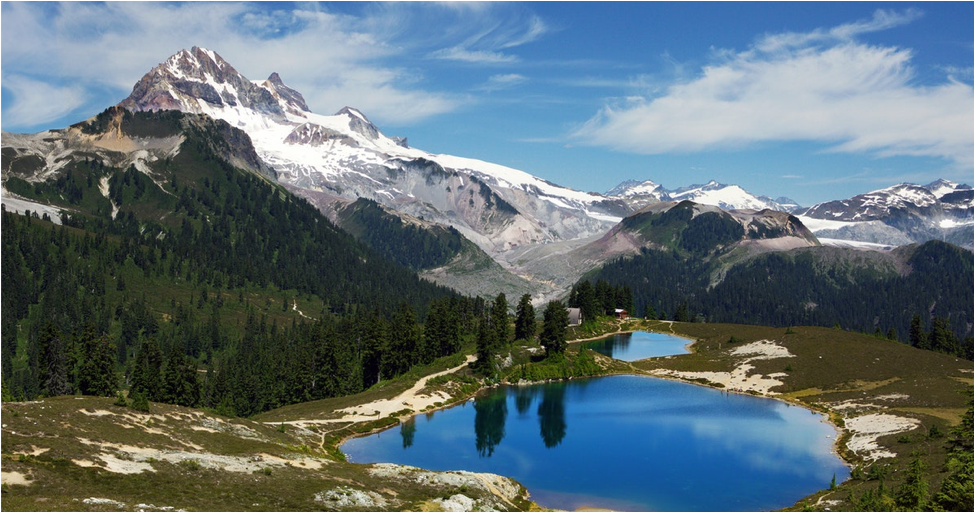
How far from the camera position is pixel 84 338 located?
102125mm

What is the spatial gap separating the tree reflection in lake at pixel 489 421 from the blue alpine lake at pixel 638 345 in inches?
1849

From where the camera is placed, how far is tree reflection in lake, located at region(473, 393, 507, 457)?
9941cm

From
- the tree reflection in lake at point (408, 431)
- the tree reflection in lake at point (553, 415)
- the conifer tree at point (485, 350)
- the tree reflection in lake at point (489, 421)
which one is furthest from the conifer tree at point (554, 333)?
the tree reflection in lake at point (408, 431)

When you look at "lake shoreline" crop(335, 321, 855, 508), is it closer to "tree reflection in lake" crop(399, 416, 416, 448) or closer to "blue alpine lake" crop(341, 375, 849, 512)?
"tree reflection in lake" crop(399, 416, 416, 448)

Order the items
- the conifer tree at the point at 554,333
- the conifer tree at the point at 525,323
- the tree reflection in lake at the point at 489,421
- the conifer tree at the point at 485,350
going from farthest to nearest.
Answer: the conifer tree at the point at 525,323, the conifer tree at the point at 554,333, the conifer tree at the point at 485,350, the tree reflection in lake at the point at 489,421

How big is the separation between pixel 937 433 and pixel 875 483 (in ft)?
74.6

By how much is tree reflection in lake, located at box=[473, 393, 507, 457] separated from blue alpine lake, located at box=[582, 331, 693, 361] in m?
47.0

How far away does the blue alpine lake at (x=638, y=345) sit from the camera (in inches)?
6630

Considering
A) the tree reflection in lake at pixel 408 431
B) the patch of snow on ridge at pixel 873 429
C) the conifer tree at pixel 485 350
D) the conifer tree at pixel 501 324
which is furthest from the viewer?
the conifer tree at pixel 501 324

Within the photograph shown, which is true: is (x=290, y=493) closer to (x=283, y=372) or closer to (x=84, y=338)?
(x=84, y=338)

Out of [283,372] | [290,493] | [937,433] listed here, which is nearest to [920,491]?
[937,433]

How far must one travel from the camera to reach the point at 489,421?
372ft

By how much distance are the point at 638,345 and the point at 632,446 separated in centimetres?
8723

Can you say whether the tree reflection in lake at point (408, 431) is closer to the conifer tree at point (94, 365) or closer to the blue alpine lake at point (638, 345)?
the conifer tree at point (94, 365)
